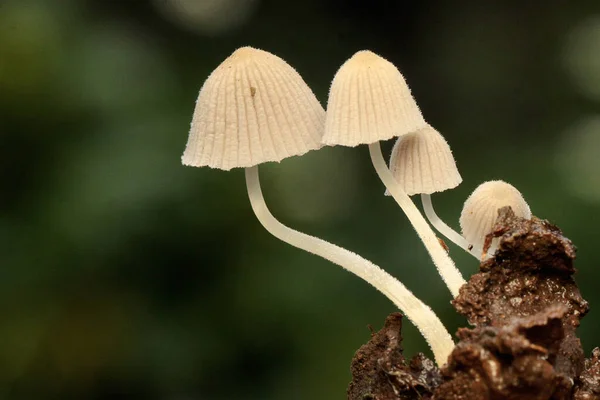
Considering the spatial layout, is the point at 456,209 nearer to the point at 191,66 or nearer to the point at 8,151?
the point at 191,66

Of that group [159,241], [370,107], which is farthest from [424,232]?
[159,241]

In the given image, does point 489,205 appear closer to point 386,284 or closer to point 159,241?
point 386,284

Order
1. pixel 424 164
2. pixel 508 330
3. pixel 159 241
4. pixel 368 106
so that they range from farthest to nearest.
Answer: pixel 159 241 < pixel 424 164 < pixel 368 106 < pixel 508 330

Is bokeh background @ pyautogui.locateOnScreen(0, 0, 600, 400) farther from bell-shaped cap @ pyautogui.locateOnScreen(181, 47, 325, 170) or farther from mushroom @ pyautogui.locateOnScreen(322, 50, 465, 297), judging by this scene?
mushroom @ pyautogui.locateOnScreen(322, 50, 465, 297)

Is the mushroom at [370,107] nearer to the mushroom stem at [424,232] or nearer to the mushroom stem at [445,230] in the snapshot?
the mushroom stem at [424,232]

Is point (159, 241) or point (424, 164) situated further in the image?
point (159, 241)

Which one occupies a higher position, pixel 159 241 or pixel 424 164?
pixel 159 241

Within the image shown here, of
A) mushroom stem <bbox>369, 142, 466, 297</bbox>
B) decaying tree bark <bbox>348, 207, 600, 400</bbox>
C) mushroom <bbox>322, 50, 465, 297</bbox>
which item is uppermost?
mushroom <bbox>322, 50, 465, 297</bbox>

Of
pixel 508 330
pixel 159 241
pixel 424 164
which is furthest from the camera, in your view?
pixel 159 241

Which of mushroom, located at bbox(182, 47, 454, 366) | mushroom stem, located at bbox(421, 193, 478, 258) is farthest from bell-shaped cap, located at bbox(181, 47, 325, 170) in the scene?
mushroom stem, located at bbox(421, 193, 478, 258)
